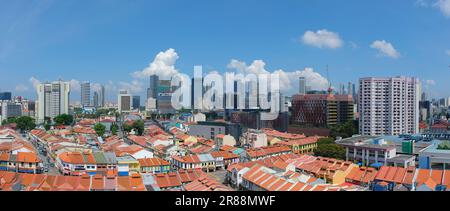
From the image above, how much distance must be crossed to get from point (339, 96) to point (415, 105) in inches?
105

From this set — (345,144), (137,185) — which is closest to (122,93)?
(345,144)

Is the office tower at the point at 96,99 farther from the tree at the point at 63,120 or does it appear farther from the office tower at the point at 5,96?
the tree at the point at 63,120

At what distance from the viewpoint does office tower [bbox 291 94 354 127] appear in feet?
43.0

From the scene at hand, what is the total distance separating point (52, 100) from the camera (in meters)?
19.3

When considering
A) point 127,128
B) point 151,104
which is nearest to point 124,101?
point 151,104

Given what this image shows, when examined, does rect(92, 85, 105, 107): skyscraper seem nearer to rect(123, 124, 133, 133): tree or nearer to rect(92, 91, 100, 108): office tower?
rect(92, 91, 100, 108): office tower

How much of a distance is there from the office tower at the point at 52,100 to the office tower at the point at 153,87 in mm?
4761

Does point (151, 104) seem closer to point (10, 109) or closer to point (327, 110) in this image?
point (10, 109)

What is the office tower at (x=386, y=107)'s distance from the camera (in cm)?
1101

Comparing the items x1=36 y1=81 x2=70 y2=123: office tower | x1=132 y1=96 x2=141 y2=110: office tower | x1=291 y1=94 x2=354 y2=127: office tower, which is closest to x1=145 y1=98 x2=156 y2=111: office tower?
x1=132 y1=96 x2=141 y2=110: office tower

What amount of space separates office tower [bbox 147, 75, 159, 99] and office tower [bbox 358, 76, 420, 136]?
1325 cm

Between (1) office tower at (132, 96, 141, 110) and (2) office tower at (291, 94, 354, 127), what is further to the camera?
(1) office tower at (132, 96, 141, 110)

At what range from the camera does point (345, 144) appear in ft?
25.6

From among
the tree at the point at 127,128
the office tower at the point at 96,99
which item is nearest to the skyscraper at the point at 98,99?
the office tower at the point at 96,99
